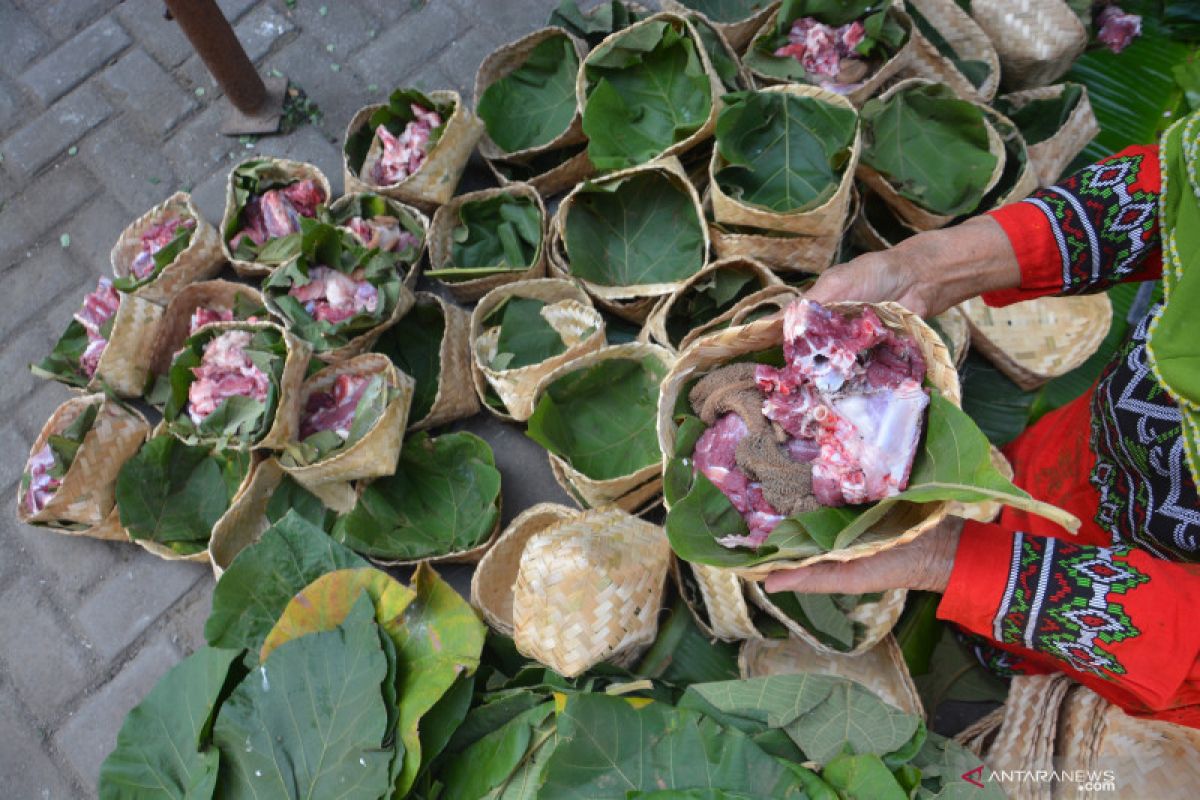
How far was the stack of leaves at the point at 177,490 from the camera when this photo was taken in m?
2.19

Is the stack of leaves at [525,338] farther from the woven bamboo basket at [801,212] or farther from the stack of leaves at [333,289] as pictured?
the woven bamboo basket at [801,212]

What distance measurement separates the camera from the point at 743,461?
139 cm

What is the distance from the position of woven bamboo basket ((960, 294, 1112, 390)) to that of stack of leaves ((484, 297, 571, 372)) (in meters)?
1.08

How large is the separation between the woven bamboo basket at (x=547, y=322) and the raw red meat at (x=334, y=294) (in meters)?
0.29

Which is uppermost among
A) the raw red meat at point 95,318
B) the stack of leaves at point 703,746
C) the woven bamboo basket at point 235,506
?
the raw red meat at point 95,318

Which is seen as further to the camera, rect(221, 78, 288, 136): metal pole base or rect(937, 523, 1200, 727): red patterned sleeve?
rect(221, 78, 288, 136): metal pole base

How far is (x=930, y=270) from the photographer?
5.10 feet

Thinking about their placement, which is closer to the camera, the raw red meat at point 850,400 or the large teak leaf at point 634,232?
the raw red meat at point 850,400

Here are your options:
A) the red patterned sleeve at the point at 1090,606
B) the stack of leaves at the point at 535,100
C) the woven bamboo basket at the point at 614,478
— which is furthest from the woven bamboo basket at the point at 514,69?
the red patterned sleeve at the point at 1090,606

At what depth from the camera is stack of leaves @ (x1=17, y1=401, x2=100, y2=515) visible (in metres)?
2.20

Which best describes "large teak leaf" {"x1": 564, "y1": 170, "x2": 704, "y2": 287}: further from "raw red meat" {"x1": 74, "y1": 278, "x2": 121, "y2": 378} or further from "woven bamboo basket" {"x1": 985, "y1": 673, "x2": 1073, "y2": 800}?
"raw red meat" {"x1": 74, "y1": 278, "x2": 121, "y2": 378}

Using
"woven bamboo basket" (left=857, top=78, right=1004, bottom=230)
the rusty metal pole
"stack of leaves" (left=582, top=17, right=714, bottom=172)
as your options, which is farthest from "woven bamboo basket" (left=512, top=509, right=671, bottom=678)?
the rusty metal pole

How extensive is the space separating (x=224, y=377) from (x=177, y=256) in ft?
1.63

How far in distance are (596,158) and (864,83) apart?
750 mm
